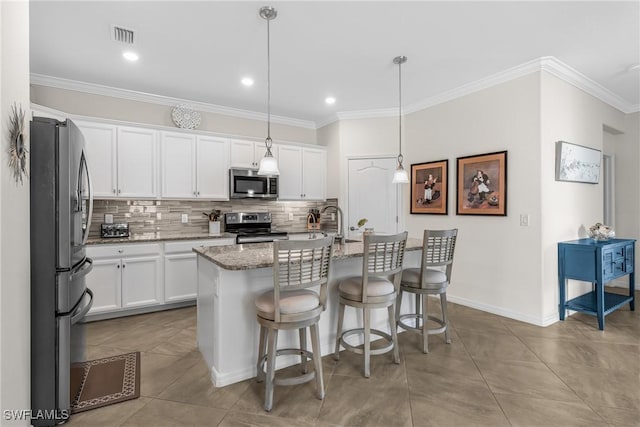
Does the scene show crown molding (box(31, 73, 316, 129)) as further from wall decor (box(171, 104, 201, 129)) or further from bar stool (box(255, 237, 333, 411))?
bar stool (box(255, 237, 333, 411))

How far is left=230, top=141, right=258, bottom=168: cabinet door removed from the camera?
4754 millimetres

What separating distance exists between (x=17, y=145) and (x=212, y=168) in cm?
300

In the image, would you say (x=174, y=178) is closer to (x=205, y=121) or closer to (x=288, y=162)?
(x=205, y=121)

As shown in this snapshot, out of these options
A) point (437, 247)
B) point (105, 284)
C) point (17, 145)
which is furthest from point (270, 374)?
point (105, 284)

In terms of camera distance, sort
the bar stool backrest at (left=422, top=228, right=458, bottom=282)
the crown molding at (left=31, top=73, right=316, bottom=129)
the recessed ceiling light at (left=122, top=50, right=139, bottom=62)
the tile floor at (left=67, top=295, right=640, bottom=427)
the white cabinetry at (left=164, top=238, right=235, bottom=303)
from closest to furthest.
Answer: the tile floor at (left=67, top=295, right=640, bottom=427) → the bar stool backrest at (left=422, top=228, right=458, bottom=282) → the recessed ceiling light at (left=122, top=50, right=139, bottom=62) → the crown molding at (left=31, top=73, right=316, bottom=129) → the white cabinetry at (left=164, top=238, right=235, bottom=303)

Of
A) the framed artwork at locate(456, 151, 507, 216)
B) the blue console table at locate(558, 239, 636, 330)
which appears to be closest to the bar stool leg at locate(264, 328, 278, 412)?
the framed artwork at locate(456, 151, 507, 216)

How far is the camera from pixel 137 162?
4066mm

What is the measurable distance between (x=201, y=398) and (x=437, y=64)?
12.3ft

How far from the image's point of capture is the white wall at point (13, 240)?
4.70ft

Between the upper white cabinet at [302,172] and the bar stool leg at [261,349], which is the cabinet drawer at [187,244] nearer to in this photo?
the upper white cabinet at [302,172]

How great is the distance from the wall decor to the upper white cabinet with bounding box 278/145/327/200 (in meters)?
1.28

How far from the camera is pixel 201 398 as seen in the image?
2.18 m

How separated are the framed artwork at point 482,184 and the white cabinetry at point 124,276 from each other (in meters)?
3.83

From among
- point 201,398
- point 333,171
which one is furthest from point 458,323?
point 333,171
